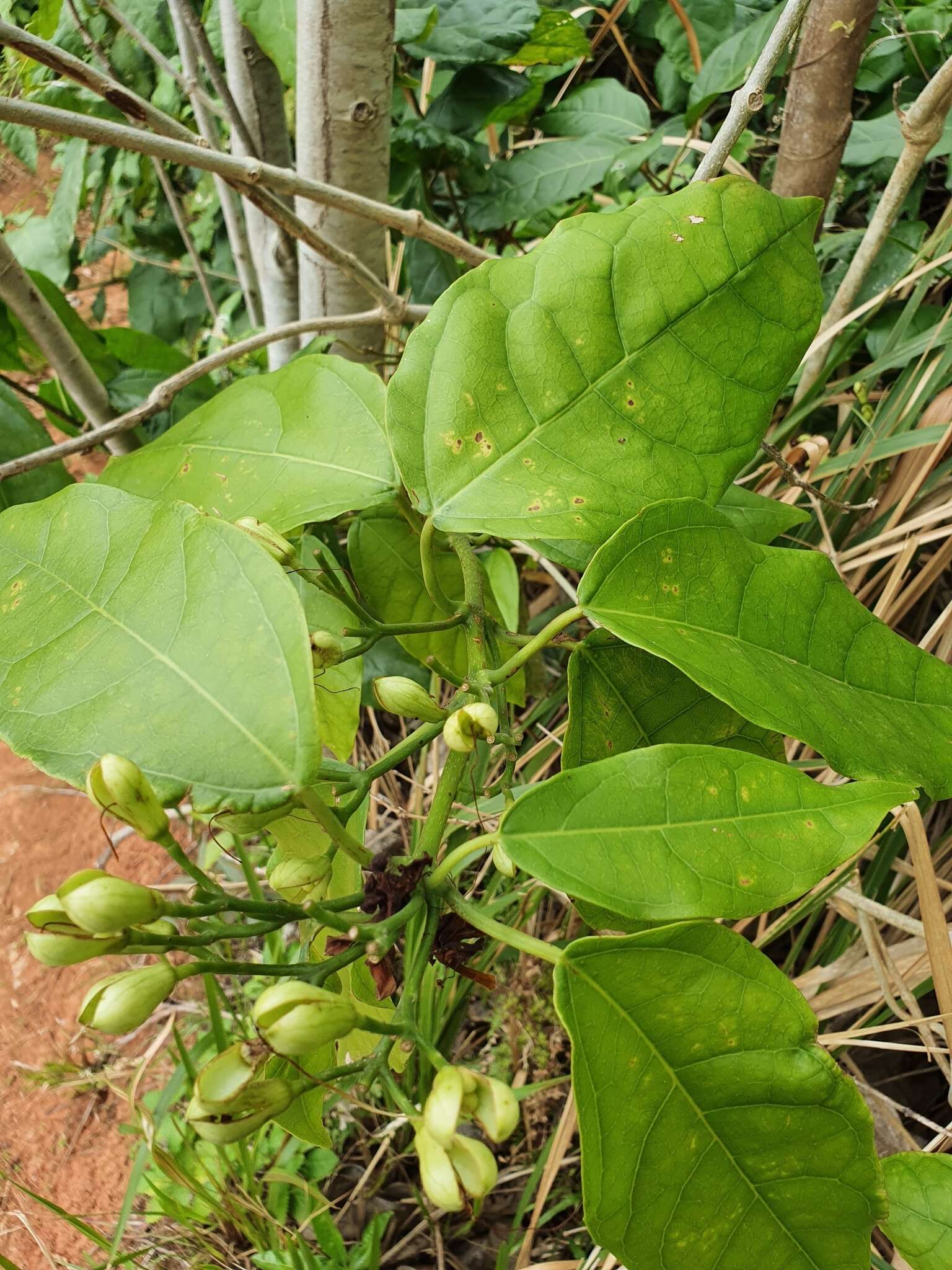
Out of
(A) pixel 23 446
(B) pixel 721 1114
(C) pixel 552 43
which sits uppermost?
(C) pixel 552 43

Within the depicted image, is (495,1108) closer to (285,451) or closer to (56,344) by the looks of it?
(285,451)

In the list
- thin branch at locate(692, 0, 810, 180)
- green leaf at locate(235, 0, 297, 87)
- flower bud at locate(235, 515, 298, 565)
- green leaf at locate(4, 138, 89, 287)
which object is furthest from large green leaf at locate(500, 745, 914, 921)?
green leaf at locate(4, 138, 89, 287)

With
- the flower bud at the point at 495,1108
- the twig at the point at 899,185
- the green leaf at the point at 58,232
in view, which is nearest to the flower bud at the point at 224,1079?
the flower bud at the point at 495,1108

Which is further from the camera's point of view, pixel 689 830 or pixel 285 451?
pixel 285 451

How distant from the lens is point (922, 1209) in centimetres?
63

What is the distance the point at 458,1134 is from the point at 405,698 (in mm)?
233

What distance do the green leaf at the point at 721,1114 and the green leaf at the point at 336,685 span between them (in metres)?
0.33

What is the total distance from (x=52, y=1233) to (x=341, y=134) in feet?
5.65

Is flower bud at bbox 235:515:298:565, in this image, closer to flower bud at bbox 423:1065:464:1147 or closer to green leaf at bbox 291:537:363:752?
green leaf at bbox 291:537:363:752

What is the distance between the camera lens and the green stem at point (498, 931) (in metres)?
0.42

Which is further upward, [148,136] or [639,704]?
[148,136]

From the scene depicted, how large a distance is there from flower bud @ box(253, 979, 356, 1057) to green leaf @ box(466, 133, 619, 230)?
43.7 inches

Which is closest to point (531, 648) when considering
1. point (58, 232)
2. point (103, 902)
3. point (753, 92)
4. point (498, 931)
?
point (498, 931)

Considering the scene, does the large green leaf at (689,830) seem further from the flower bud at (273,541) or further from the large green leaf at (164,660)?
the flower bud at (273,541)
